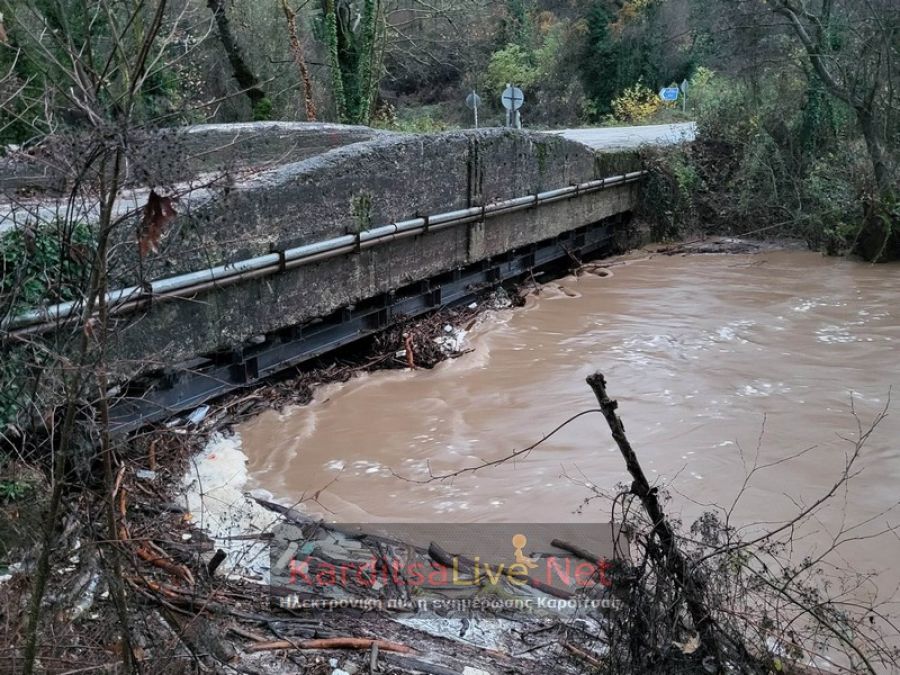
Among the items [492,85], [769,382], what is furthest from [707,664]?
[492,85]

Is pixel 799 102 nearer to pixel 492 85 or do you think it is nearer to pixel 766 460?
pixel 766 460

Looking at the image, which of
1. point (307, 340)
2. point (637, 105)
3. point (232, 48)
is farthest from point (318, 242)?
point (637, 105)

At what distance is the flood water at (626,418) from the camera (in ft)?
16.2

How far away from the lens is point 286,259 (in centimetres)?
632

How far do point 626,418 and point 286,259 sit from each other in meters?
2.91

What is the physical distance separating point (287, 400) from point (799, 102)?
10.5m

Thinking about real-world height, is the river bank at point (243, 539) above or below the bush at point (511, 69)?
below

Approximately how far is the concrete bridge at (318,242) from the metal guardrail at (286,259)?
0.05 ft

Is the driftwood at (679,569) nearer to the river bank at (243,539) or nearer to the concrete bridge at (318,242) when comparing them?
the river bank at (243,539)

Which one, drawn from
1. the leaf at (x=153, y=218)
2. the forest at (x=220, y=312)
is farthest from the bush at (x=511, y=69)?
the leaf at (x=153, y=218)

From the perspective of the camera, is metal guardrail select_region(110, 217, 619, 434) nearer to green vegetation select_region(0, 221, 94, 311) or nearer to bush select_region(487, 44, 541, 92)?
green vegetation select_region(0, 221, 94, 311)

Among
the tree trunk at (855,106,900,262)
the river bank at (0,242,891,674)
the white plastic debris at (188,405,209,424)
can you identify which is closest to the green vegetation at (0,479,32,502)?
the river bank at (0,242,891,674)

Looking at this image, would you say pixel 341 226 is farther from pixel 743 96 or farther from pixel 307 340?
pixel 743 96

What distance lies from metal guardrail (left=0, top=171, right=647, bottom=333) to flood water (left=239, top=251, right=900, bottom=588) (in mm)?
1163
